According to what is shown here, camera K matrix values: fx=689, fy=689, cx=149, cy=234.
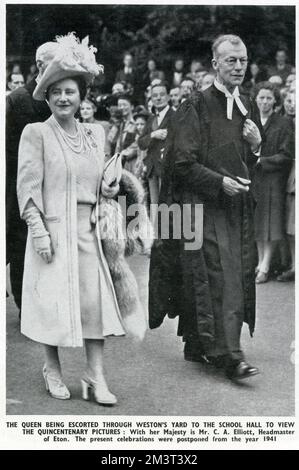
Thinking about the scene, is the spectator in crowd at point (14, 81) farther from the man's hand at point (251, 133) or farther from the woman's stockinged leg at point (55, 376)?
the woman's stockinged leg at point (55, 376)

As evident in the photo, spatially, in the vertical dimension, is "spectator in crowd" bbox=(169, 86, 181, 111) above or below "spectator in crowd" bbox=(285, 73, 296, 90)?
below

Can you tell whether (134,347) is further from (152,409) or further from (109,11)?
(109,11)

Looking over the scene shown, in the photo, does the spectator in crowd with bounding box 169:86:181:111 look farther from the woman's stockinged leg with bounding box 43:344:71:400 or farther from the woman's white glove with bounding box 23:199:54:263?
the woman's stockinged leg with bounding box 43:344:71:400

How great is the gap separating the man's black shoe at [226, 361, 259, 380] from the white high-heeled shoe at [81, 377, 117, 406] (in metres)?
0.73

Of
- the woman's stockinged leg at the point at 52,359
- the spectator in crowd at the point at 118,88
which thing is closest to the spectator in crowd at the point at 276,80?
the spectator in crowd at the point at 118,88

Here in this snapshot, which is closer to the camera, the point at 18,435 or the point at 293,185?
the point at 18,435

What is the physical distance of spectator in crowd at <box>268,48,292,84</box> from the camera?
4.34 m

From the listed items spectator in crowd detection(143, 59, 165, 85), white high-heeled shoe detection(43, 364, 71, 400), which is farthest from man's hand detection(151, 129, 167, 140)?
white high-heeled shoe detection(43, 364, 71, 400)

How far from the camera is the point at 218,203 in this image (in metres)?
4.17

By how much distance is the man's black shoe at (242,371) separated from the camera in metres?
4.12

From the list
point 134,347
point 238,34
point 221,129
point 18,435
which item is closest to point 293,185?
point 221,129

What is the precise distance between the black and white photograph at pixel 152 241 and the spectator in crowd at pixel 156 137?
13mm

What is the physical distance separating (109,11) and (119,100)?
1.84 ft

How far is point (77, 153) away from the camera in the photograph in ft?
12.5
